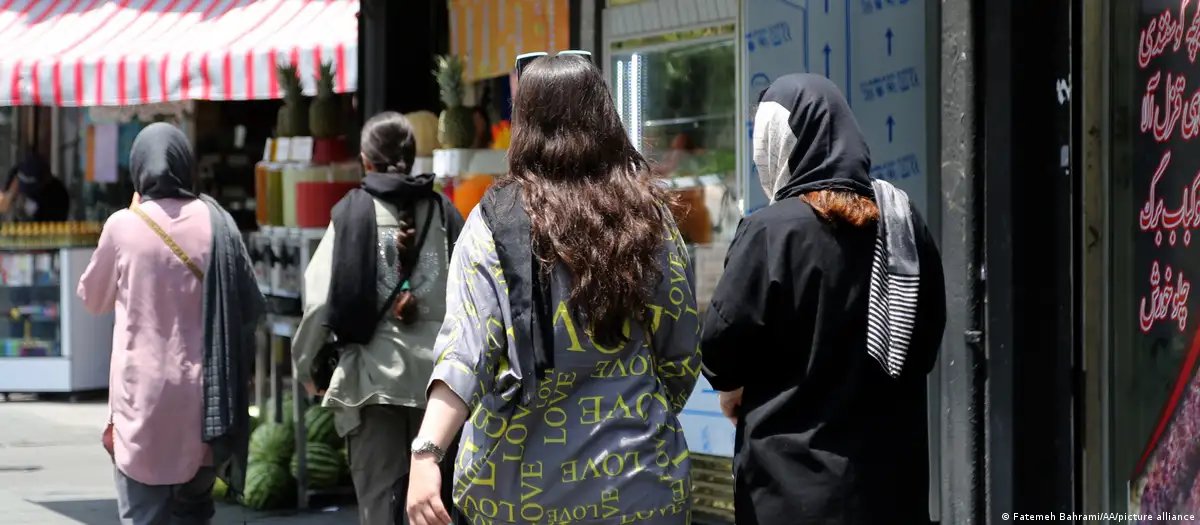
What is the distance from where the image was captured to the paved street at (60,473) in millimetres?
7379

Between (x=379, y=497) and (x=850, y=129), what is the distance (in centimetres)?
273

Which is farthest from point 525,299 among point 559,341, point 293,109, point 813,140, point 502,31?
point 293,109

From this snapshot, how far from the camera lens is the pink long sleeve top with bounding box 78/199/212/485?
4.95 m

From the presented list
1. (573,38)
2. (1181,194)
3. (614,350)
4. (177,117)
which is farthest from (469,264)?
(177,117)

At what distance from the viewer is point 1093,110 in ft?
15.6

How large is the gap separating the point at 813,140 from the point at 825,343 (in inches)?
17.4

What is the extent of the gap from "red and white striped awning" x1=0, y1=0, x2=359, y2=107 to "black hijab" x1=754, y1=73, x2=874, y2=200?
567 cm

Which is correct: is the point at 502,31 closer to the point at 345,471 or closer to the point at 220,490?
the point at 345,471

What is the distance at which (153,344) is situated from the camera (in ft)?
16.3

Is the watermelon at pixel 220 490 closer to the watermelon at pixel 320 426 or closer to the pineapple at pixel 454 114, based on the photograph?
the watermelon at pixel 320 426

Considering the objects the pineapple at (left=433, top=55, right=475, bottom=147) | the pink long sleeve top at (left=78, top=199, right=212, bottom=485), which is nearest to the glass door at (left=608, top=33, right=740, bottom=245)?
the pineapple at (left=433, top=55, right=475, bottom=147)

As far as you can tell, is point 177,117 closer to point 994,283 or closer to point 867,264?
point 994,283

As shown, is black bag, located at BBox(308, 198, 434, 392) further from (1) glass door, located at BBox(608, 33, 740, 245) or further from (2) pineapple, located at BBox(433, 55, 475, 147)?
(2) pineapple, located at BBox(433, 55, 475, 147)

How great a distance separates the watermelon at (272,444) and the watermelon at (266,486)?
6cm
